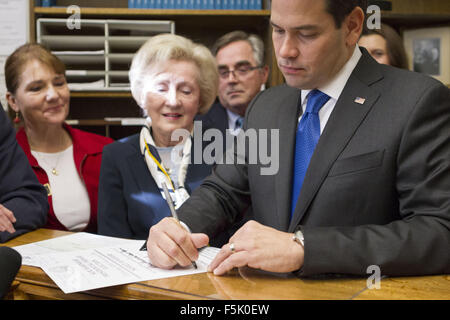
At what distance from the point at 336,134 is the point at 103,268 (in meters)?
0.59

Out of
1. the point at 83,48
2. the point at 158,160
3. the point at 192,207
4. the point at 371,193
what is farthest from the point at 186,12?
the point at 371,193

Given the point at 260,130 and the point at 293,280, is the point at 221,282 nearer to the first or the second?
the point at 293,280

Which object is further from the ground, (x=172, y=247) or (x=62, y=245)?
(x=172, y=247)

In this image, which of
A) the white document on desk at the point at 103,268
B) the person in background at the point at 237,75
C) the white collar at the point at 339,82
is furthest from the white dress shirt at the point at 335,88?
the person in background at the point at 237,75

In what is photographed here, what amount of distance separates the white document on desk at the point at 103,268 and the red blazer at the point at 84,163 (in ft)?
3.35

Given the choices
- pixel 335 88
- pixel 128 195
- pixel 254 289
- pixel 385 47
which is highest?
pixel 385 47

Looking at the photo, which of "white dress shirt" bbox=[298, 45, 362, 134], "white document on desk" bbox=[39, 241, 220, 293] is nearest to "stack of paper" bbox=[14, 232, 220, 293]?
"white document on desk" bbox=[39, 241, 220, 293]

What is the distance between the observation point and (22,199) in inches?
57.8

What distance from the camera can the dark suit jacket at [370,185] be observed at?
90cm

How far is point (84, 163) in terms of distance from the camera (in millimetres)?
2191

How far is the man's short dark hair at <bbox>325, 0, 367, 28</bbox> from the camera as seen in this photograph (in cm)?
109

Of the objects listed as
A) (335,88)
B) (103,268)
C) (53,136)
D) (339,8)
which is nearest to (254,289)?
(103,268)

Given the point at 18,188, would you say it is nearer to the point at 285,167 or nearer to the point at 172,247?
the point at 172,247

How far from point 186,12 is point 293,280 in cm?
242
